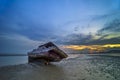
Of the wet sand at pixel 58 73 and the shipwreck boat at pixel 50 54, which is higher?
the shipwreck boat at pixel 50 54

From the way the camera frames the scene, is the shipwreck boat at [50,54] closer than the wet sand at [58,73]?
No

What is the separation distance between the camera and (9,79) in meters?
11.8

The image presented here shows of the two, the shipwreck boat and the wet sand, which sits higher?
the shipwreck boat

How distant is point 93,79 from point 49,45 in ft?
50.2

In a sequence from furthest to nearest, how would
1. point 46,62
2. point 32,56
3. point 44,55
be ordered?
point 32,56 < point 46,62 < point 44,55

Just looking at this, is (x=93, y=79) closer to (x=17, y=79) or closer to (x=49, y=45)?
(x=17, y=79)

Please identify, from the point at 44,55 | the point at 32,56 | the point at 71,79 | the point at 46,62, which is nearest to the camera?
the point at 71,79

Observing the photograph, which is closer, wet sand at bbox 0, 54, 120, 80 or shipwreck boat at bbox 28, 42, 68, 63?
wet sand at bbox 0, 54, 120, 80

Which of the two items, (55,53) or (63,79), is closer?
(63,79)

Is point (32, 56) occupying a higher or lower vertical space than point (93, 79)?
higher

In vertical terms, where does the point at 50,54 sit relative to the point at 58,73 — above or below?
above

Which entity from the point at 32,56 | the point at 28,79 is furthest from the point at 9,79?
the point at 32,56

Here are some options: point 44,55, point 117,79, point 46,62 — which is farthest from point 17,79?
point 46,62

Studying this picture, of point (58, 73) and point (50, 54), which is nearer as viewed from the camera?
point (58, 73)
